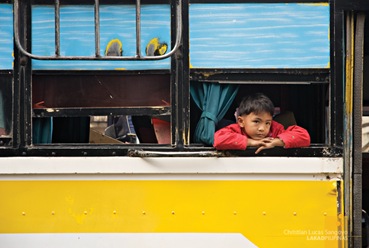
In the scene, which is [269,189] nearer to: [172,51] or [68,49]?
[172,51]

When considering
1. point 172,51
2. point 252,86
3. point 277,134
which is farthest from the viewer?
point 252,86

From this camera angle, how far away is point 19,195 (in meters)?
4.02

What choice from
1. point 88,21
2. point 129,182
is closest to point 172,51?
point 88,21

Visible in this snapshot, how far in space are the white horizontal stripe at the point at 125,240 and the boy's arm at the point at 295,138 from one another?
604mm

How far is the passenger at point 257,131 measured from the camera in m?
4.00

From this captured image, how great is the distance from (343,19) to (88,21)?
148cm

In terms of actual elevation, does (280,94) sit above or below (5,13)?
below

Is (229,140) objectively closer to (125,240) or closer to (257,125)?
(257,125)

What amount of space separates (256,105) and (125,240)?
110 cm

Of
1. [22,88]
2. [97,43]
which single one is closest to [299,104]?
[97,43]

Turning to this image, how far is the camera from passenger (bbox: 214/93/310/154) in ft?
13.1

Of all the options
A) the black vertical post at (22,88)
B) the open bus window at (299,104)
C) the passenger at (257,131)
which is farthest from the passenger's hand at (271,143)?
the black vertical post at (22,88)

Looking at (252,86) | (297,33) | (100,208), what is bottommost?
(100,208)

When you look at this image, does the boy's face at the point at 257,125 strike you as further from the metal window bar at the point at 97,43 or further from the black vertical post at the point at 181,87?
the metal window bar at the point at 97,43
